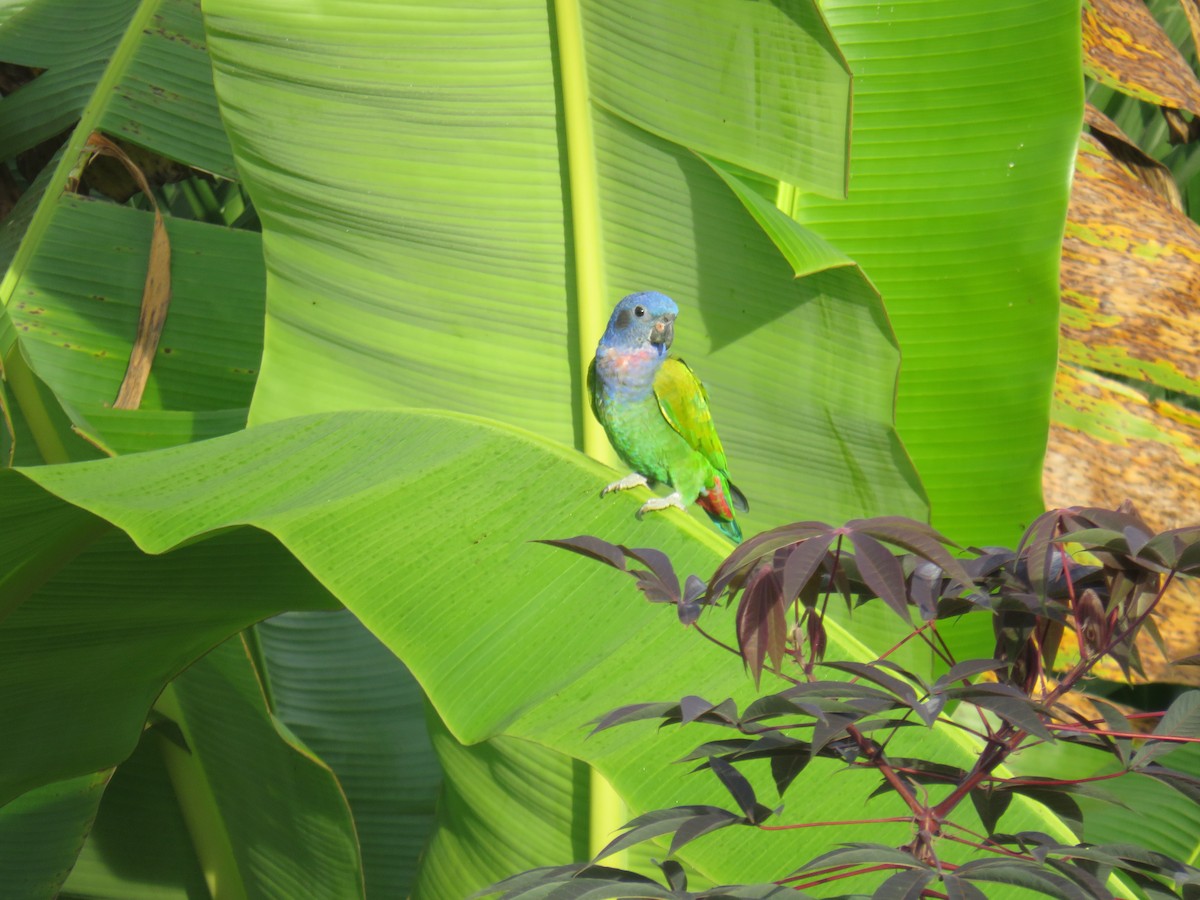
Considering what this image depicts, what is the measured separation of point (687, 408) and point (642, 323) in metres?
0.16

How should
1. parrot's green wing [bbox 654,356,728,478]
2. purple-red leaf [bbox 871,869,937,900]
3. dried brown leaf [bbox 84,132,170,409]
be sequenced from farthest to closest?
dried brown leaf [bbox 84,132,170,409]
parrot's green wing [bbox 654,356,728,478]
purple-red leaf [bbox 871,869,937,900]

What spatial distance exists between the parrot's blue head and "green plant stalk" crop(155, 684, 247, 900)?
0.98 metres

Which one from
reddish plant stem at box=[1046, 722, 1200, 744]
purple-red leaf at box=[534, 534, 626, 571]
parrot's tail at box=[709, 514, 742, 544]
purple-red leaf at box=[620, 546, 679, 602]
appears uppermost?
purple-red leaf at box=[534, 534, 626, 571]

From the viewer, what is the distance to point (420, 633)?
1.03 m

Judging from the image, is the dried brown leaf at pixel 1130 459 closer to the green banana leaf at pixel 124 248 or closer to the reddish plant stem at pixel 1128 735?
the reddish plant stem at pixel 1128 735

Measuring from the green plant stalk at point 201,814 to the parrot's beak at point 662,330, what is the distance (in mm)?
1025

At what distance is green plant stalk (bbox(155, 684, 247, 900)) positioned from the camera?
1.80 meters

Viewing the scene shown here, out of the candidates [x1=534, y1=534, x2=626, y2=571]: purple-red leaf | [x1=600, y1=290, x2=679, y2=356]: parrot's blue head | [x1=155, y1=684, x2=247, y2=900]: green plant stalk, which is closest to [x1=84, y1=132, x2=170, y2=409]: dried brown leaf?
[x1=155, y1=684, x2=247, y2=900]: green plant stalk

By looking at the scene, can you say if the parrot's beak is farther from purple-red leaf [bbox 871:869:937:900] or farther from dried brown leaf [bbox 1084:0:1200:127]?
dried brown leaf [bbox 1084:0:1200:127]

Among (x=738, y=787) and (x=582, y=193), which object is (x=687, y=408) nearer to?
(x=582, y=193)

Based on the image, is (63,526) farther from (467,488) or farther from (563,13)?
(563,13)

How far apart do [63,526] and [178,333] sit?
109 cm

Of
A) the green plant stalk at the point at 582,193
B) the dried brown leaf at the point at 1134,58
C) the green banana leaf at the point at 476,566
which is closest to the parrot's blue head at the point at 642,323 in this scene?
the green plant stalk at the point at 582,193

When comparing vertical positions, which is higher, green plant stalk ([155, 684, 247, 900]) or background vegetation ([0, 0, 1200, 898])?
background vegetation ([0, 0, 1200, 898])
